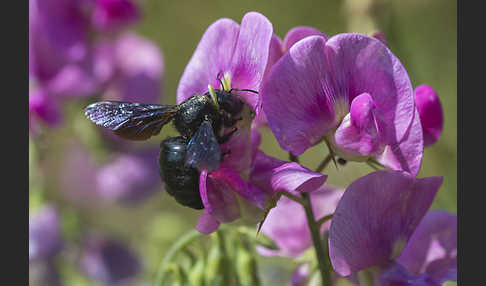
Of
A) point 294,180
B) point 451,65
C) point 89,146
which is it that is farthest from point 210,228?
point 451,65

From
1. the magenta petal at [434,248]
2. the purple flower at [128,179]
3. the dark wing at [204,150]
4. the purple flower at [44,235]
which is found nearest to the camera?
the dark wing at [204,150]

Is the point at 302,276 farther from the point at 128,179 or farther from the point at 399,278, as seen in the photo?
the point at 128,179

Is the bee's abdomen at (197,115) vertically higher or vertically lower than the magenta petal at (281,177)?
higher

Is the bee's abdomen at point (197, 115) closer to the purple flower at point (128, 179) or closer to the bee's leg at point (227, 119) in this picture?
the bee's leg at point (227, 119)

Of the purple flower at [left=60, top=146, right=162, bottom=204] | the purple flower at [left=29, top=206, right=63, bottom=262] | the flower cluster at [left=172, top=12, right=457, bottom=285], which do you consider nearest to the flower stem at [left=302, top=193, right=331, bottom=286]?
the flower cluster at [left=172, top=12, right=457, bottom=285]

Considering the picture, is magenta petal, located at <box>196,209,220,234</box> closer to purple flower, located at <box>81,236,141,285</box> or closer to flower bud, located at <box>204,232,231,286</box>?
flower bud, located at <box>204,232,231,286</box>

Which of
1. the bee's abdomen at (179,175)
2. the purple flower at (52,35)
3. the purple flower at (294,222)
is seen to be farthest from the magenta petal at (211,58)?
the purple flower at (52,35)

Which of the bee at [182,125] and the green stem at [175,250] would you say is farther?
the green stem at [175,250]
